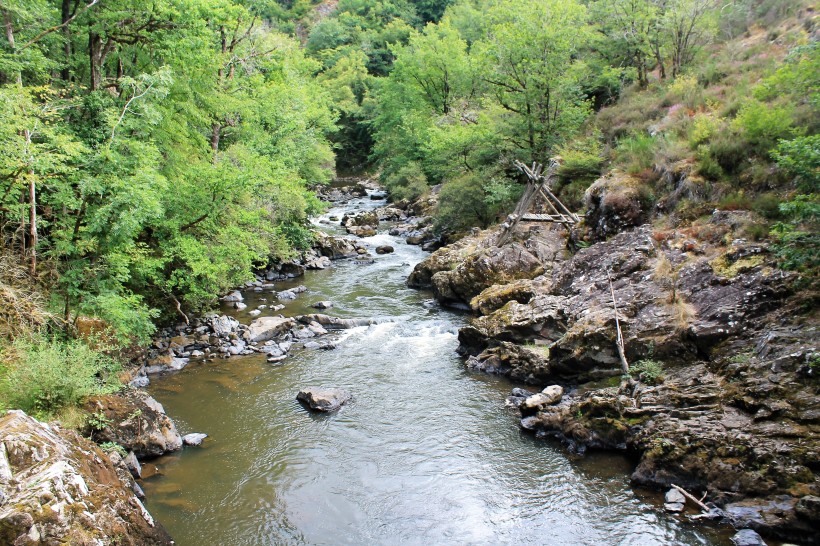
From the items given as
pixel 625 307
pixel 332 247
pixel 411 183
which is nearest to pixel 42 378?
pixel 625 307

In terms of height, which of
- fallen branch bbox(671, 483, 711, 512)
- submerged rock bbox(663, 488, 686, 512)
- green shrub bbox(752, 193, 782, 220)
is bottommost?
submerged rock bbox(663, 488, 686, 512)

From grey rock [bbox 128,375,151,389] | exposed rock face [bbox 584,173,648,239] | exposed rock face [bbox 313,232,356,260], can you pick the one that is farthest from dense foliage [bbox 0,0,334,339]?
exposed rock face [bbox 584,173,648,239]

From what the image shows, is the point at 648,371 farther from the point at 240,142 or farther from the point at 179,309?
the point at 240,142

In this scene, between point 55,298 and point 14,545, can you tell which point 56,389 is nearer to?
point 55,298

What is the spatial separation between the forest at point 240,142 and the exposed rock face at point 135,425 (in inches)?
20.0

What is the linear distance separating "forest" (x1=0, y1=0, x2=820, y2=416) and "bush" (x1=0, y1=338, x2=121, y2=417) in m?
0.04

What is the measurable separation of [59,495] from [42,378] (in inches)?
143

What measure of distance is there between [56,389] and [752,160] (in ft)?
61.1

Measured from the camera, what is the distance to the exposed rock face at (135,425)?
961 cm

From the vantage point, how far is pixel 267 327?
17344 millimetres

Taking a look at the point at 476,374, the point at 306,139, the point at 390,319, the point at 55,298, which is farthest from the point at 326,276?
the point at 55,298

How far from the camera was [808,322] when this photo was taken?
9555 mm

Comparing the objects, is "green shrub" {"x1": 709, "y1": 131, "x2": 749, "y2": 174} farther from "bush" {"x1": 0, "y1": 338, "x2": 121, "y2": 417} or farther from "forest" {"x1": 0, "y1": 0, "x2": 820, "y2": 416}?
"bush" {"x1": 0, "y1": 338, "x2": 121, "y2": 417}

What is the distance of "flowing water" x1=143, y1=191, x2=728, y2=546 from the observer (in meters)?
8.48
